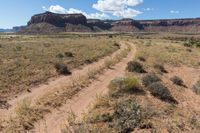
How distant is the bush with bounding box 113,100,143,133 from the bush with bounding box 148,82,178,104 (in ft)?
11.5

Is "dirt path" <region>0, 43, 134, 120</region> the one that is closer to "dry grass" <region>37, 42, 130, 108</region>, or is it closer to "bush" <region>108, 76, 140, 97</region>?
"dry grass" <region>37, 42, 130, 108</region>

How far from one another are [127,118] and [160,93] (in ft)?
15.6

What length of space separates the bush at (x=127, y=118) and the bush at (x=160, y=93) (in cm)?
350

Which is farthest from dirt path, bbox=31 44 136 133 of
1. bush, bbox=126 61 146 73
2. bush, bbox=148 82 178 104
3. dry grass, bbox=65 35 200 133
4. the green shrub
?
bush, bbox=126 61 146 73

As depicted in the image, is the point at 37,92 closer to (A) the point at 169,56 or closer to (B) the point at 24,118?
(B) the point at 24,118

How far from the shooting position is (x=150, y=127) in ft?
35.1

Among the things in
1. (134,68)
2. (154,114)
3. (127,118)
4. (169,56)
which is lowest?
(169,56)

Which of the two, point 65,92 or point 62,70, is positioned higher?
point 62,70

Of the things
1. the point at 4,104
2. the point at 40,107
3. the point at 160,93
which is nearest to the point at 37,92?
the point at 4,104

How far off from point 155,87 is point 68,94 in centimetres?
498

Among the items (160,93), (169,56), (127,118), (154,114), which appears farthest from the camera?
(169,56)

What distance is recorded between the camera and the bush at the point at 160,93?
1498cm

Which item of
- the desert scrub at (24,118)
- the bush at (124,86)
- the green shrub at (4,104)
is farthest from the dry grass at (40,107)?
the bush at (124,86)

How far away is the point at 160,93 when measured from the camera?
15.2 m
